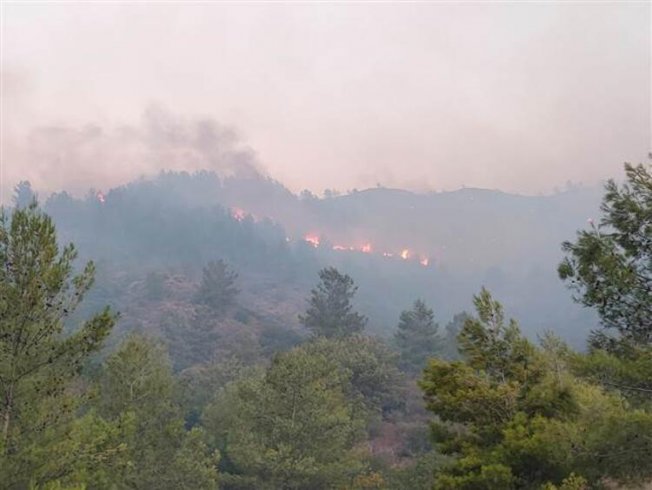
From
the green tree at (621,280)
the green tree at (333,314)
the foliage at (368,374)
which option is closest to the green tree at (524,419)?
the green tree at (621,280)

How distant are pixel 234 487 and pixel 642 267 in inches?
1055

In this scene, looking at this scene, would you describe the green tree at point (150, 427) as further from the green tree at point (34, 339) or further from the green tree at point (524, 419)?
the green tree at point (524, 419)

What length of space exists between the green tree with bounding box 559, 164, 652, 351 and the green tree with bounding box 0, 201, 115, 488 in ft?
38.3

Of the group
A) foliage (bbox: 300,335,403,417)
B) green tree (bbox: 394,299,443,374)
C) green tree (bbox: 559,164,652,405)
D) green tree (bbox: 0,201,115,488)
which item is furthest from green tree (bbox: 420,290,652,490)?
green tree (bbox: 394,299,443,374)

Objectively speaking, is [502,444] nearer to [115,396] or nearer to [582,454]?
[582,454]

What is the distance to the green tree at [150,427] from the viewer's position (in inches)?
842

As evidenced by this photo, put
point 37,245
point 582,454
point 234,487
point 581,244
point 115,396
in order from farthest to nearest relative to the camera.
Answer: point 234,487 < point 115,396 < point 581,244 < point 37,245 < point 582,454

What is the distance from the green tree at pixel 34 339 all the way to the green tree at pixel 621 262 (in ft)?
38.3

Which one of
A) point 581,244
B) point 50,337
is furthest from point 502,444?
point 50,337

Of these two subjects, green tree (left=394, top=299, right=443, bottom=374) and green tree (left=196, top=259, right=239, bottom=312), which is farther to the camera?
green tree (left=196, top=259, right=239, bottom=312)

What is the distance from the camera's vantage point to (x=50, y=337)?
39.0 ft

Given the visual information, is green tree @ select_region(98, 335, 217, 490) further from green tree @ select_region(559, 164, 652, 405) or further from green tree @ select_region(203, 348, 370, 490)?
green tree @ select_region(559, 164, 652, 405)

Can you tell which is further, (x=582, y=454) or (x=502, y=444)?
(x=502, y=444)

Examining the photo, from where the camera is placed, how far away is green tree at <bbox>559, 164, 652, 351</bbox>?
11.6 m
